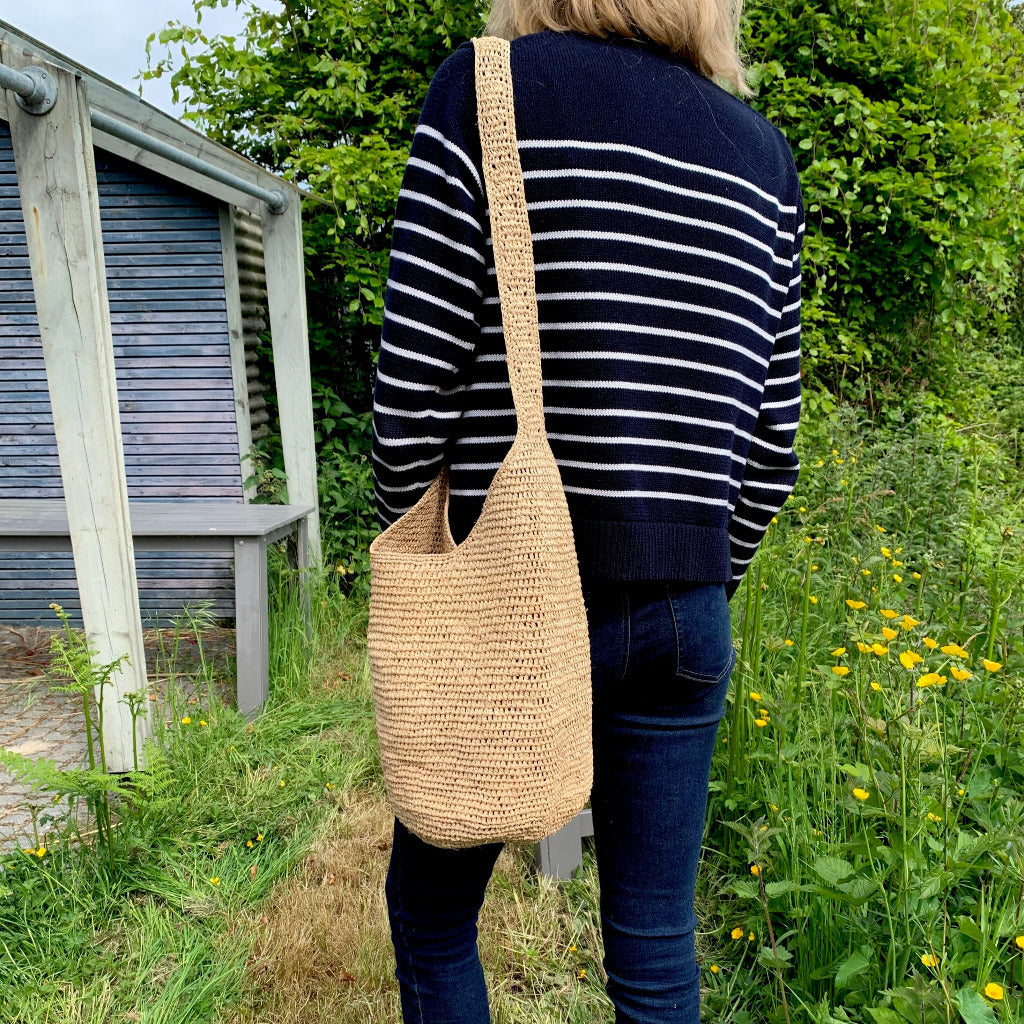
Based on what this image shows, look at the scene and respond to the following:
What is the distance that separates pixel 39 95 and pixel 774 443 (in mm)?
2130

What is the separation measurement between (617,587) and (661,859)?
0.39m

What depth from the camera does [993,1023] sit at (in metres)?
1.40

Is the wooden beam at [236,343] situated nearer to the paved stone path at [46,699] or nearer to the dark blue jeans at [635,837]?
the paved stone path at [46,699]

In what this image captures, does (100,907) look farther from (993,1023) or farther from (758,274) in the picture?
(758,274)

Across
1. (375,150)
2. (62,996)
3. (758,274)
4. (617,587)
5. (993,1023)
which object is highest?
(375,150)

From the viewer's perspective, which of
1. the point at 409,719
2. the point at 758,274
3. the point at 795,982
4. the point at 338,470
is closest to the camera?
the point at 409,719

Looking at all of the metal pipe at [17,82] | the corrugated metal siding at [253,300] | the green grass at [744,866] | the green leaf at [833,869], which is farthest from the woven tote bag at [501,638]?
the corrugated metal siding at [253,300]

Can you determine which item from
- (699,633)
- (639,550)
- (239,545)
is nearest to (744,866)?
(699,633)

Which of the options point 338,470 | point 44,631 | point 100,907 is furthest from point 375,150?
point 100,907

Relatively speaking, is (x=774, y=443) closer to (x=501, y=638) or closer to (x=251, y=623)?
(x=501, y=638)

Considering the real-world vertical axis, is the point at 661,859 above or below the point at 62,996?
above

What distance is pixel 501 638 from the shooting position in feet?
3.52

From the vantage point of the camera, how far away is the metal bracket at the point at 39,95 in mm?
2398

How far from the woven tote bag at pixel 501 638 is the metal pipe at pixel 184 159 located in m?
2.20
